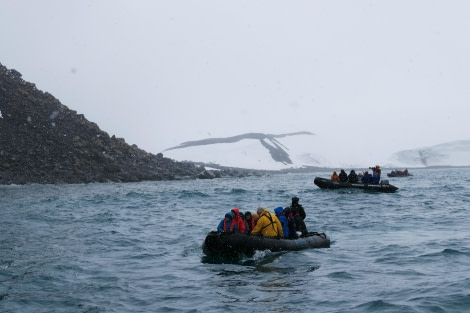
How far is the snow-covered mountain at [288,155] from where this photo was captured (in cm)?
15464

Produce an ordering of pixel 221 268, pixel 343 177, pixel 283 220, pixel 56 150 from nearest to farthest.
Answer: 1. pixel 221 268
2. pixel 283 220
3. pixel 343 177
4. pixel 56 150

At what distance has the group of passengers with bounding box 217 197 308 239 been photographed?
16.7 m

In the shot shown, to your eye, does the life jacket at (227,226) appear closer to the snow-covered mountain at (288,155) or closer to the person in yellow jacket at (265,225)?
the person in yellow jacket at (265,225)

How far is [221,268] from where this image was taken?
49.4ft

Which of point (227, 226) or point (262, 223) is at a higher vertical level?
point (262, 223)

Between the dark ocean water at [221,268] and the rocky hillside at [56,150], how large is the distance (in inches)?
1395

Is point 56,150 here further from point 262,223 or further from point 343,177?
point 262,223

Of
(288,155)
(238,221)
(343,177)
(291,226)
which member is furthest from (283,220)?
(288,155)

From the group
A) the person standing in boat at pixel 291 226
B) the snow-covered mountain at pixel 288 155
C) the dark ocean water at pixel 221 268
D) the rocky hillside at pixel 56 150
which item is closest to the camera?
the dark ocean water at pixel 221 268

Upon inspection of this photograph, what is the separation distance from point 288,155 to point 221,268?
15329cm

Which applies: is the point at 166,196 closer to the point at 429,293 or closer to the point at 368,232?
the point at 368,232

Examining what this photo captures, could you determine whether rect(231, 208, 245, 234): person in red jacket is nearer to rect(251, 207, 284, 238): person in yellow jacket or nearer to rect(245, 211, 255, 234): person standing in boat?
rect(245, 211, 255, 234): person standing in boat

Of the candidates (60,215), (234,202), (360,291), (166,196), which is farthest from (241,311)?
(166,196)

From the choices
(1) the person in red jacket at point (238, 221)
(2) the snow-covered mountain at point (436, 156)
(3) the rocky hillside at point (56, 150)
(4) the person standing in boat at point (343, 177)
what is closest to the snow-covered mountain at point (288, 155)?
(2) the snow-covered mountain at point (436, 156)
